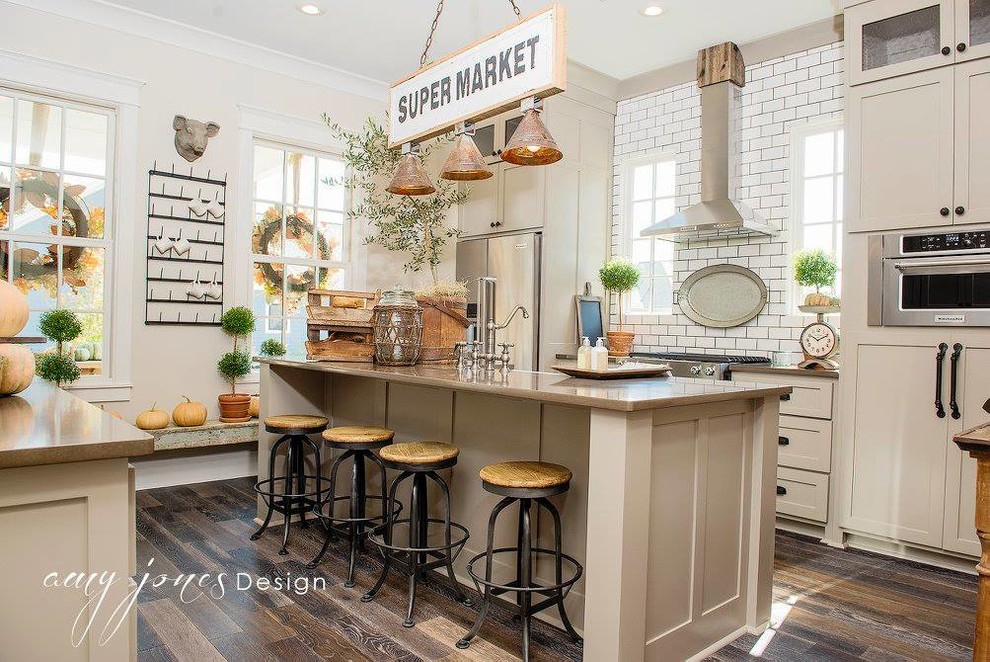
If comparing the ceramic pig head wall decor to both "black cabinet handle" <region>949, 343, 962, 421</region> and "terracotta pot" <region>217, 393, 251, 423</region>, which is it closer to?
"terracotta pot" <region>217, 393, 251, 423</region>

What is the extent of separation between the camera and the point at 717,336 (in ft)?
15.9

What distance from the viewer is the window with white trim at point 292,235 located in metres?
5.07

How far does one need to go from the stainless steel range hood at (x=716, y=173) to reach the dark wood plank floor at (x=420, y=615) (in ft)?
7.22

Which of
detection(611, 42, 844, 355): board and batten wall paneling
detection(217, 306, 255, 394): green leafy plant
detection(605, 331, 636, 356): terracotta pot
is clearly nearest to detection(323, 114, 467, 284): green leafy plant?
detection(217, 306, 255, 394): green leafy plant

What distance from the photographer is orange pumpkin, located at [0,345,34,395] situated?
1.76 metres

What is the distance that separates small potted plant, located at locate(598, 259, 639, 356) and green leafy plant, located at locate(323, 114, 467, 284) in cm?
137

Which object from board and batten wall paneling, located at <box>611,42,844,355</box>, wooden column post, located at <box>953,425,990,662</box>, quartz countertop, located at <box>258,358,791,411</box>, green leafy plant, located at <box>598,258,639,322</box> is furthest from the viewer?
green leafy plant, located at <box>598,258,639,322</box>

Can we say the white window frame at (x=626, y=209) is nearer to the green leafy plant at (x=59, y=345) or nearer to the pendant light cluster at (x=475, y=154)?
the pendant light cluster at (x=475, y=154)

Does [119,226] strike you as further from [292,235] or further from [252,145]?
[292,235]

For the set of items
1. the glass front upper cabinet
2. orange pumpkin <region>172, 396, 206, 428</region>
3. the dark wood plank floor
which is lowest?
the dark wood plank floor

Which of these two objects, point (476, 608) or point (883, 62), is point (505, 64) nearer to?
point (476, 608)

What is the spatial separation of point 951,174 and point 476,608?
314cm

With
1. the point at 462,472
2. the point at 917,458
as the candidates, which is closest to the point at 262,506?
the point at 462,472

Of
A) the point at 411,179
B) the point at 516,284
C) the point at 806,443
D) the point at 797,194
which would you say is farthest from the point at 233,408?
the point at 797,194
